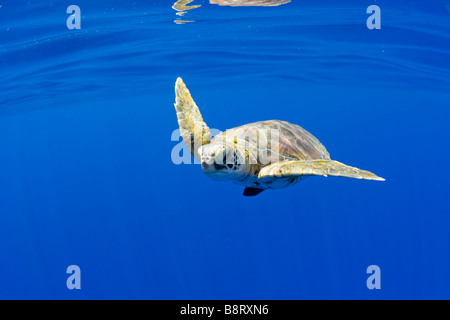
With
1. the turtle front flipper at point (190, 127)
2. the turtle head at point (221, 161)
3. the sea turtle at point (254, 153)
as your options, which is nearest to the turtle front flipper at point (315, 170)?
the sea turtle at point (254, 153)

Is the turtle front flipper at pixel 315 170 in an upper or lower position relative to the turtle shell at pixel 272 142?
lower

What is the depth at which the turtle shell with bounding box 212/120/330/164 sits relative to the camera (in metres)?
5.97

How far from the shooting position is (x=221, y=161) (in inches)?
190

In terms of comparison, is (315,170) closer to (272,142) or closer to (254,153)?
(254,153)

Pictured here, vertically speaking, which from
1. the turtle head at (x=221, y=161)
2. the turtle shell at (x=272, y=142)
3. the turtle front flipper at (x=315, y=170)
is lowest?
the turtle front flipper at (x=315, y=170)

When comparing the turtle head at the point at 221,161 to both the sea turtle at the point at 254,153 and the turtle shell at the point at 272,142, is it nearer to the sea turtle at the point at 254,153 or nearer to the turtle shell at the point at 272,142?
the sea turtle at the point at 254,153

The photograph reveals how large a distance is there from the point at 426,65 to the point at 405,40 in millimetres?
4508

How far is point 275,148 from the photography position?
6.15 meters

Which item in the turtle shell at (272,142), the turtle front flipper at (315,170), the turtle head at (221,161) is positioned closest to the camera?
the turtle front flipper at (315,170)

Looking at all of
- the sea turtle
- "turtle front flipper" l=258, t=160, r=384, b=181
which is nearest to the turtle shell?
the sea turtle

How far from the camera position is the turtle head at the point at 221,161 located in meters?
4.74

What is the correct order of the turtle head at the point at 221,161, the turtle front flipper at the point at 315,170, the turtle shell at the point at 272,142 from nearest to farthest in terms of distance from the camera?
1. the turtle front flipper at the point at 315,170
2. the turtle head at the point at 221,161
3. the turtle shell at the point at 272,142

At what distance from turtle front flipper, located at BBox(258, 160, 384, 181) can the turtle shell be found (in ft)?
1.71
